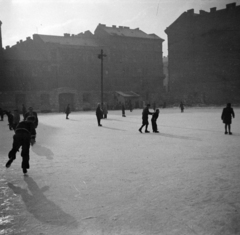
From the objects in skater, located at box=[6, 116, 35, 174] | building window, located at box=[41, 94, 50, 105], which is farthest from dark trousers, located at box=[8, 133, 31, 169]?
building window, located at box=[41, 94, 50, 105]

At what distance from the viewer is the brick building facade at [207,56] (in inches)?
1689

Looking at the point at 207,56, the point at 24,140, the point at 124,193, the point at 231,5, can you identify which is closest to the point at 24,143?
the point at 24,140

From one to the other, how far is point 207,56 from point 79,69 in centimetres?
2487

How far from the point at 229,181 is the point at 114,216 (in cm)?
275

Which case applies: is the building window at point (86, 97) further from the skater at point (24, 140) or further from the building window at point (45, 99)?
the skater at point (24, 140)

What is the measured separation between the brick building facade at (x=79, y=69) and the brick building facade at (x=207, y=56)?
6.52 m

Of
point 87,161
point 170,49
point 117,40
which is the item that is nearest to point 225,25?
point 170,49

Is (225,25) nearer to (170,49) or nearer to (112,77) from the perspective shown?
(170,49)

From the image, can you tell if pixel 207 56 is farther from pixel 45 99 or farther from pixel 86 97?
pixel 45 99

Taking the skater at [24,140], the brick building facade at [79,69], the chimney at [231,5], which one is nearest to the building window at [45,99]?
the brick building facade at [79,69]

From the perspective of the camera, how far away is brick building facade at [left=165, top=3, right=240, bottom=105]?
42.9 metres

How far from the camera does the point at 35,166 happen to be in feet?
21.5

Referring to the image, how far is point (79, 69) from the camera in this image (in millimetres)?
47375

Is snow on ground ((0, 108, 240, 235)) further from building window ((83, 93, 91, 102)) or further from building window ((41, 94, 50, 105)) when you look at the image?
building window ((83, 93, 91, 102))
